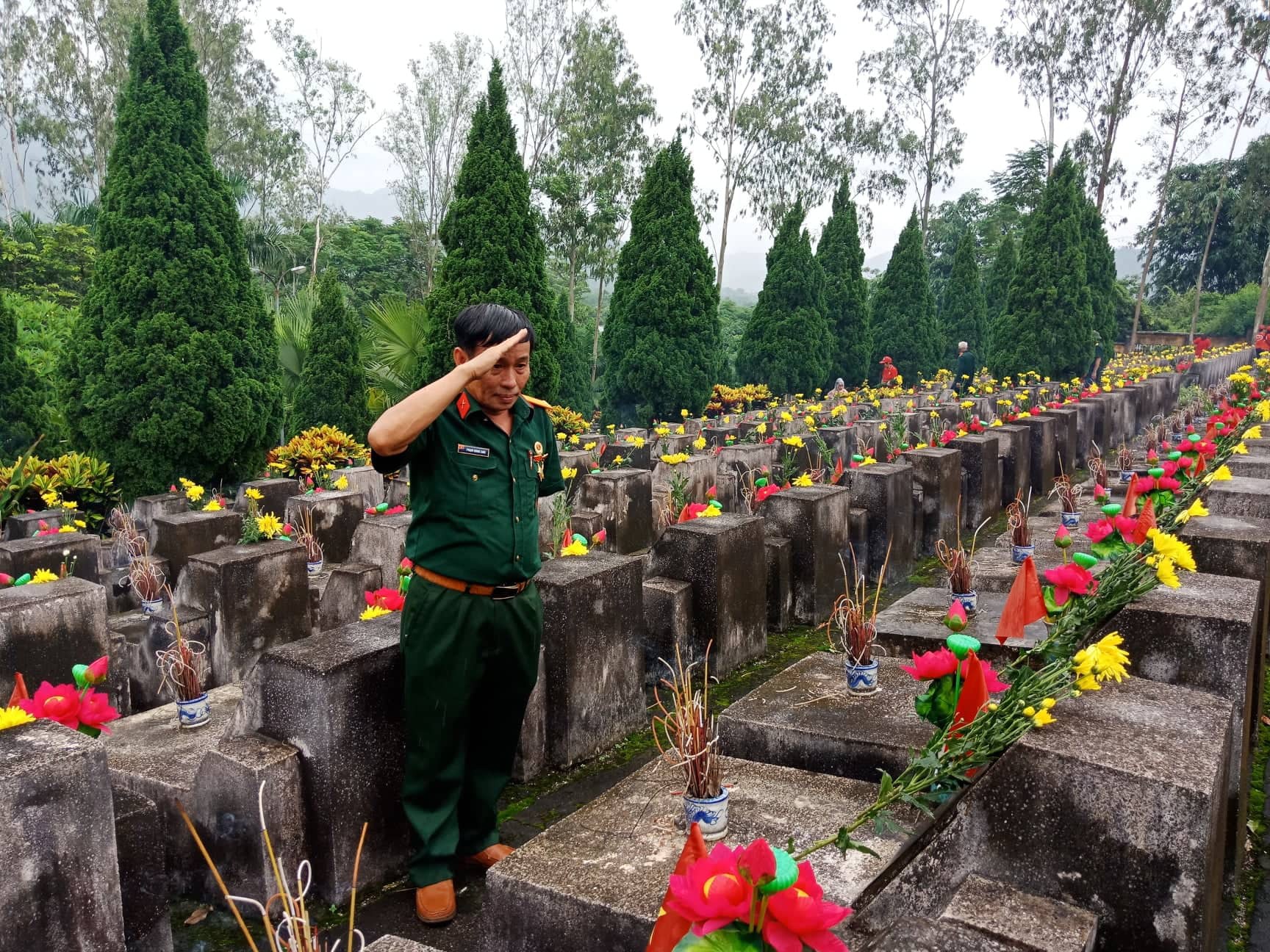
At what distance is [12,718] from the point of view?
216 centimetres

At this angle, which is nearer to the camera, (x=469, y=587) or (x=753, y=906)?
(x=753, y=906)

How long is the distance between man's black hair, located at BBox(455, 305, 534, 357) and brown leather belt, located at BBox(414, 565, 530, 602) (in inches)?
25.6

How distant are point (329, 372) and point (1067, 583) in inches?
441

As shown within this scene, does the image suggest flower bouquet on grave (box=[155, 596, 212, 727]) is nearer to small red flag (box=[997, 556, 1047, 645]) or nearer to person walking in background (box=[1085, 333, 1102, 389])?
small red flag (box=[997, 556, 1047, 645])

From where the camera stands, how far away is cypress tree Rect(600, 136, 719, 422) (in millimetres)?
14883

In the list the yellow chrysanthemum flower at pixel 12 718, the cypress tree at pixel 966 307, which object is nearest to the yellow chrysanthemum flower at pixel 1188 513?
the yellow chrysanthemum flower at pixel 12 718

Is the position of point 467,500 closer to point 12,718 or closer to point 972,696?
point 12,718

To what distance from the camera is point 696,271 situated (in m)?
15.2

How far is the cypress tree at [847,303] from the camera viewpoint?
2102 cm

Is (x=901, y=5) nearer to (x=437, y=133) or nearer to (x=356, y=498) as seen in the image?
(x=437, y=133)

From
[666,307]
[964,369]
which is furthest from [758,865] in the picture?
[964,369]

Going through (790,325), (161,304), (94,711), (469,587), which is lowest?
(94,711)

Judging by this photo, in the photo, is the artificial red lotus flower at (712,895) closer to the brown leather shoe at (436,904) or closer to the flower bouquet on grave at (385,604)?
the brown leather shoe at (436,904)

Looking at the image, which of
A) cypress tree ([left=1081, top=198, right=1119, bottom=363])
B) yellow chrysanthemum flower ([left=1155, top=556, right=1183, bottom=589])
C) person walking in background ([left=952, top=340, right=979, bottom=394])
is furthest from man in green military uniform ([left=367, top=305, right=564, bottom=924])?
cypress tree ([left=1081, top=198, right=1119, bottom=363])
